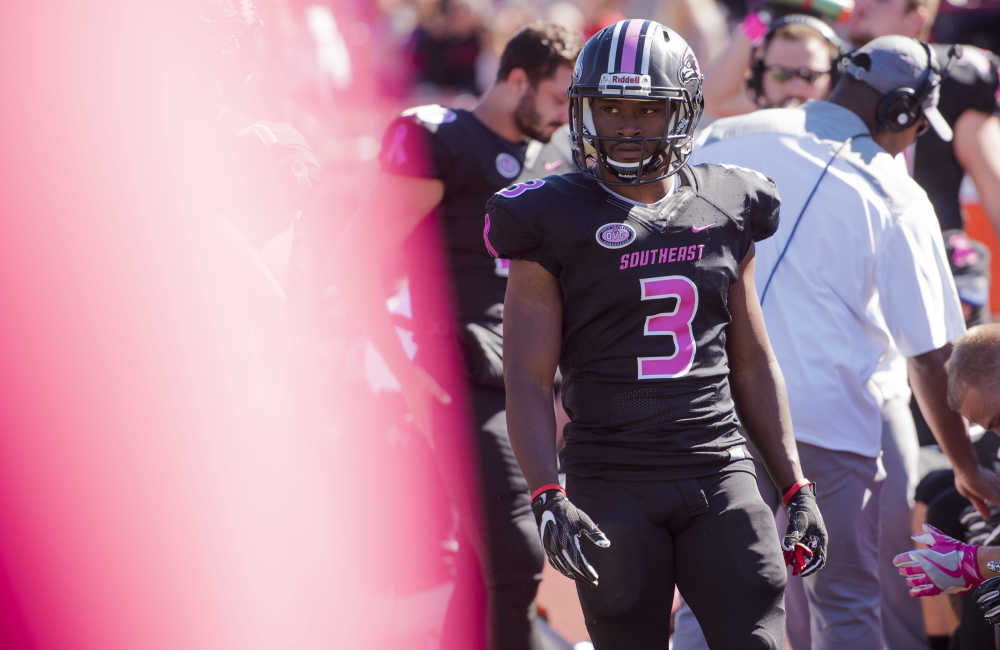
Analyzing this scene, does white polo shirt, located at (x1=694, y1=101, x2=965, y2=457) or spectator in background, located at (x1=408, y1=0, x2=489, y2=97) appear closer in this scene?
white polo shirt, located at (x1=694, y1=101, x2=965, y2=457)

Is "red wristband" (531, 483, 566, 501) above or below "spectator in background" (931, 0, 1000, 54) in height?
below

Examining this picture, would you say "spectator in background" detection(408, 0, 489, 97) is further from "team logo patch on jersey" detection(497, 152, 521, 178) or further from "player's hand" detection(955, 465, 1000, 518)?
"player's hand" detection(955, 465, 1000, 518)

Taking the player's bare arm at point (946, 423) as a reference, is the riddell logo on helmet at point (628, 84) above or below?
above

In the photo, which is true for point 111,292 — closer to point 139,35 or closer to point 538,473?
point 139,35

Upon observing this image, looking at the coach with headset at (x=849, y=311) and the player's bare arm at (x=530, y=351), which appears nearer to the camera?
the player's bare arm at (x=530, y=351)

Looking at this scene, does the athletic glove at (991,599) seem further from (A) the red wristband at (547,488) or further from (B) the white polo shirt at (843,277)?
(A) the red wristband at (547,488)

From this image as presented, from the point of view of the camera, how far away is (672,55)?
2.49 m

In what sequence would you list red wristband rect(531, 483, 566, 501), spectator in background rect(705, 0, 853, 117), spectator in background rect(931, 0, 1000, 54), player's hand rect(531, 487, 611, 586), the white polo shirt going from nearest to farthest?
→ player's hand rect(531, 487, 611, 586) → red wristband rect(531, 483, 566, 501) → the white polo shirt → spectator in background rect(705, 0, 853, 117) → spectator in background rect(931, 0, 1000, 54)

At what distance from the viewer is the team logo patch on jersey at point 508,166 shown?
139 inches

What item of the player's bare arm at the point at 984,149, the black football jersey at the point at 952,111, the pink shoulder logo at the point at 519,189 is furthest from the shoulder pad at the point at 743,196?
the player's bare arm at the point at 984,149

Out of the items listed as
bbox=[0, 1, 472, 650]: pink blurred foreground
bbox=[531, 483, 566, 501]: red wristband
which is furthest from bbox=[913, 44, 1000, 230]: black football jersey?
bbox=[0, 1, 472, 650]: pink blurred foreground

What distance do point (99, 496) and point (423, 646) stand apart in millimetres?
2528

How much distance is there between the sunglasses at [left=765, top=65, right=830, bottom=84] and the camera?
4.45 metres

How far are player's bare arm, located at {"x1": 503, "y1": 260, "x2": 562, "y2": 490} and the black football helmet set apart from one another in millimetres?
276
